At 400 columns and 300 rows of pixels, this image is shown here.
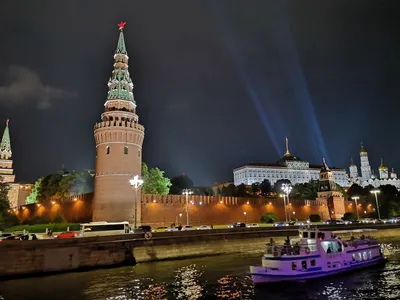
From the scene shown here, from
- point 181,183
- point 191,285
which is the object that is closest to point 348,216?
point 181,183

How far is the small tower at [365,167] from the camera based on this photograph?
546ft

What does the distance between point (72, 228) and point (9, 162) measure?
2625 inches

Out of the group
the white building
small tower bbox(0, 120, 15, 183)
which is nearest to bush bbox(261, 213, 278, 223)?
small tower bbox(0, 120, 15, 183)

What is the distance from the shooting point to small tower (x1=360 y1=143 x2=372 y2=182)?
546 ft

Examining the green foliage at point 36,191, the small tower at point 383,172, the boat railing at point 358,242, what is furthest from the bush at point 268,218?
the small tower at point 383,172

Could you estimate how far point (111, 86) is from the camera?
165 ft

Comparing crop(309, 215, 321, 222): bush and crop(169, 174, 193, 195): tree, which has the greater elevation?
crop(169, 174, 193, 195): tree

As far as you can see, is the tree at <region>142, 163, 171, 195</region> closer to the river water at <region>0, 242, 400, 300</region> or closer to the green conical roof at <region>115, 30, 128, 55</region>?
the green conical roof at <region>115, 30, 128, 55</region>

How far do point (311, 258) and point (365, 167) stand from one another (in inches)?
6475

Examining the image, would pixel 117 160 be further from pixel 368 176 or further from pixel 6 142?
pixel 368 176

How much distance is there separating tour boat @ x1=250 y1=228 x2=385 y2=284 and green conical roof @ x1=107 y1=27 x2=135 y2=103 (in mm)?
33664

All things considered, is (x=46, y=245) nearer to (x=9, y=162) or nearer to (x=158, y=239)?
(x=158, y=239)

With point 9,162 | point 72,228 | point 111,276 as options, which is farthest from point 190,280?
point 9,162

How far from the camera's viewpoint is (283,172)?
488 ft
